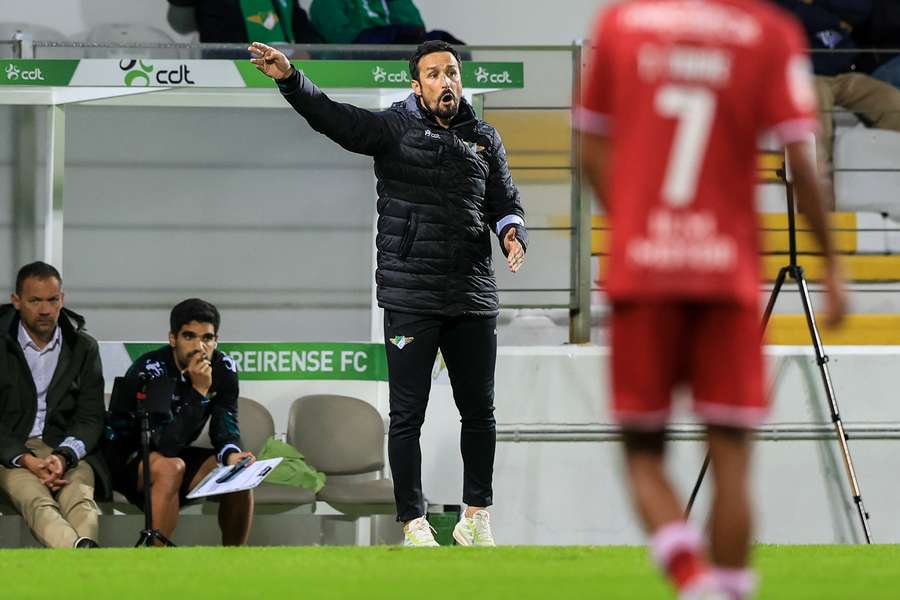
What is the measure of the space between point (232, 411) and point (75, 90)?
2.20m

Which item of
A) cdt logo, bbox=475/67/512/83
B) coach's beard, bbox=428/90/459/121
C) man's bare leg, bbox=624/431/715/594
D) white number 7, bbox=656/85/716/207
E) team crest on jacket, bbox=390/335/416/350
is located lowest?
man's bare leg, bbox=624/431/715/594

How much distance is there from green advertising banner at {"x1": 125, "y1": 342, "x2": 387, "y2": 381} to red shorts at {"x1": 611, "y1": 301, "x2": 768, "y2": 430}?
5.15 metres

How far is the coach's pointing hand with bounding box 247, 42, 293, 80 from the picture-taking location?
19.9ft

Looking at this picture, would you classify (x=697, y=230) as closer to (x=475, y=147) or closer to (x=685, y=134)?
(x=685, y=134)

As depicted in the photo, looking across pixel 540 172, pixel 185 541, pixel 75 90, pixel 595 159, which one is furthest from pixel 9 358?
pixel 595 159

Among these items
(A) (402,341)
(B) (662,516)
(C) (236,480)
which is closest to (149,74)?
(C) (236,480)

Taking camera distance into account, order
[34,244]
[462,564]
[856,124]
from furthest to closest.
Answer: [856,124] → [34,244] → [462,564]

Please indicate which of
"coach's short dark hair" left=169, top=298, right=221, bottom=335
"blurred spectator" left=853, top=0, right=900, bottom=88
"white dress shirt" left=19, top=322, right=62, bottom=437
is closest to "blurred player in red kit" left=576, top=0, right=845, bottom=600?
"coach's short dark hair" left=169, top=298, right=221, bottom=335

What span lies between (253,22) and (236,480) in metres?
3.83

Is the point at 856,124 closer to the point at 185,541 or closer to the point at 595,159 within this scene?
the point at 185,541

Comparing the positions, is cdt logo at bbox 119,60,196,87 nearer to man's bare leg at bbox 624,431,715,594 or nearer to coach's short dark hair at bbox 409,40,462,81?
coach's short dark hair at bbox 409,40,462,81

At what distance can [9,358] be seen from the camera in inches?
294

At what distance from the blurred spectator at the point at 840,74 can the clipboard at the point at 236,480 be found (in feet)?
14.4

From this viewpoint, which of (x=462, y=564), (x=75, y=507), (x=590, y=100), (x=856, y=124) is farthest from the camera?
(x=856, y=124)
